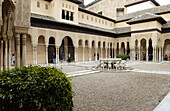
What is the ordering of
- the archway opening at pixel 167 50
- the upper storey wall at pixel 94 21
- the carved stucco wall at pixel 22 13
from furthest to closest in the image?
the archway opening at pixel 167 50 → the upper storey wall at pixel 94 21 → the carved stucco wall at pixel 22 13

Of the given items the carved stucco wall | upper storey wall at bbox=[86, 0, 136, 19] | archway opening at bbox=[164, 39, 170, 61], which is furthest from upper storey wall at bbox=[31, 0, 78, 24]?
archway opening at bbox=[164, 39, 170, 61]

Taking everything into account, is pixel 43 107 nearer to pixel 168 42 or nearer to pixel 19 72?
pixel 19 72

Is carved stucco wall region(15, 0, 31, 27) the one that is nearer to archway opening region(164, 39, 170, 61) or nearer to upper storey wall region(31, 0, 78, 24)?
upper storey wall region(31, 0, 78, 24)

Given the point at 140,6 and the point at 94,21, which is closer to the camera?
the point at 94,21

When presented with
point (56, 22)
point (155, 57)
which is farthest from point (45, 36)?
point (155, 57)

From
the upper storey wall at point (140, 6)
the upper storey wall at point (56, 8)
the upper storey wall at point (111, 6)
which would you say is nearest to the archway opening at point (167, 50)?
the upper storey wall at point (140, 6)

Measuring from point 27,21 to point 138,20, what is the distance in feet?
64.1

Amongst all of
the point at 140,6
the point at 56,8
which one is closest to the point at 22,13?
the point at 56,8

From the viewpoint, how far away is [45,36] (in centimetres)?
1528

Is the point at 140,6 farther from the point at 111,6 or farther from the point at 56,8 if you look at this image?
the point at 56,8

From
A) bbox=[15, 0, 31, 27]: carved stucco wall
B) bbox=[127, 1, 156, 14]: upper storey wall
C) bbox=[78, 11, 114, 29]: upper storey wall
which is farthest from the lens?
bbox=[127, 1, 156, 14]: upper storey wall

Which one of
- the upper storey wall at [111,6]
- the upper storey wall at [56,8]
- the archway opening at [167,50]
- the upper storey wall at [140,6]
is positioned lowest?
the archway opening at [167,50]

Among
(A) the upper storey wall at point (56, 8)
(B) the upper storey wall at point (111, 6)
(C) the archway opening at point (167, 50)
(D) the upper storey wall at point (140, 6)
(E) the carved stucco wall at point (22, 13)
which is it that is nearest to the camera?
(E) the carved stucco wall at point (22, 13)

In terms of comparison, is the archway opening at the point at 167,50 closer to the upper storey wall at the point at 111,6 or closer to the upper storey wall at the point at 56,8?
the upper storey wall at the point at 111,6
